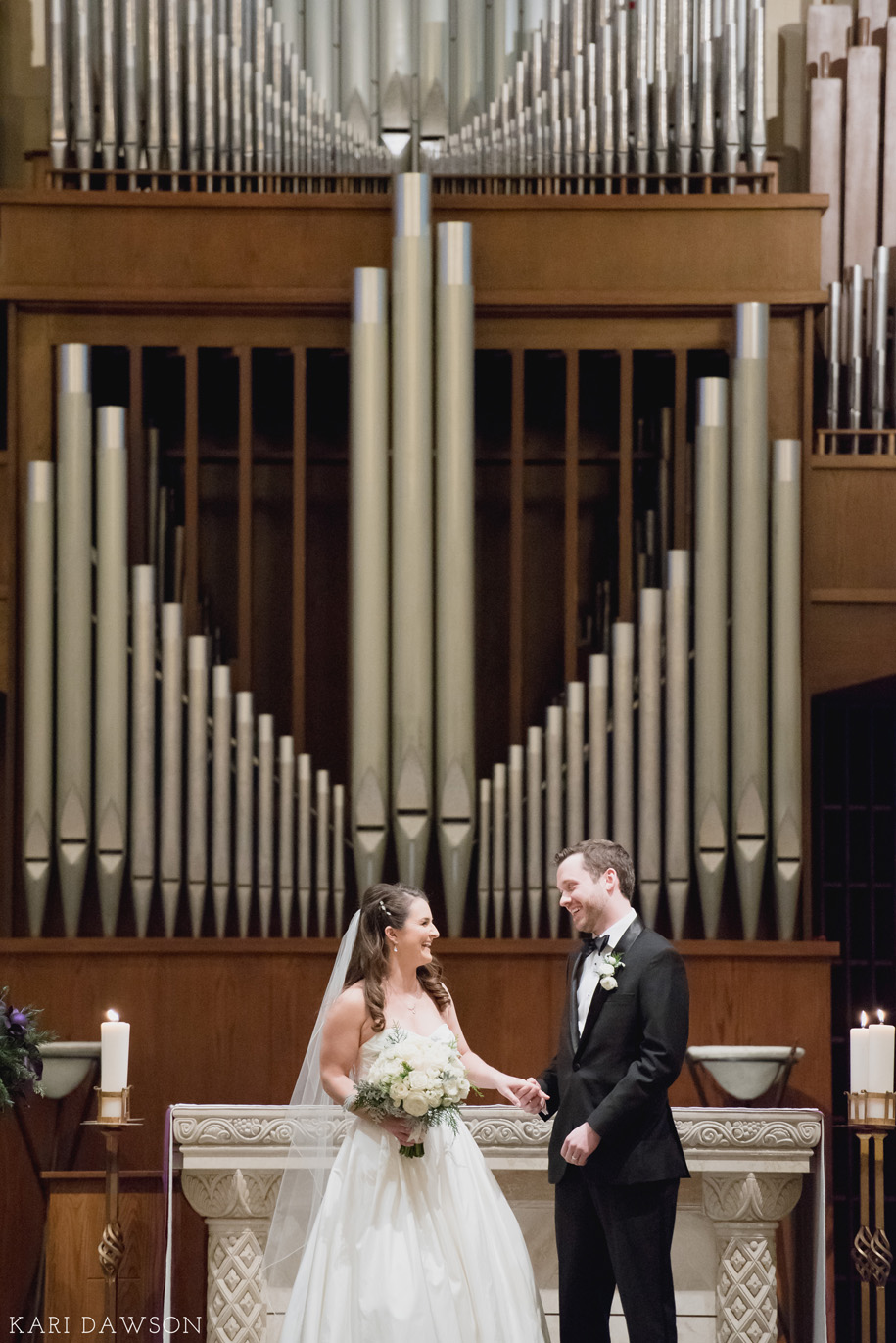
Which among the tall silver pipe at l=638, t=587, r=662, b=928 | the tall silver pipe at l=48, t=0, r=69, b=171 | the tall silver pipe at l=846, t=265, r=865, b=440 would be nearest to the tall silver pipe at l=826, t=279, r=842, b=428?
the tall silver pipe at l=846, t=265, r=865, b=440

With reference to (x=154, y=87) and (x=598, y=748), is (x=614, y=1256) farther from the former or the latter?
(x=154, y=87)

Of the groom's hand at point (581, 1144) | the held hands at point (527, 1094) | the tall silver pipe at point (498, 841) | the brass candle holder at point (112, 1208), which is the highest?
the tall silver pipe at point (498, 841)

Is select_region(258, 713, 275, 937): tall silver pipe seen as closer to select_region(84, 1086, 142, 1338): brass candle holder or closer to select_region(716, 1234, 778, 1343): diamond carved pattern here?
select_region(84, 1086, 142, 1338): brass candle holder

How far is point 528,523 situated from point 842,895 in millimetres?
2224

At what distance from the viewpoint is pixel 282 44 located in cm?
775

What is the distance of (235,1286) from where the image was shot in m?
5.90

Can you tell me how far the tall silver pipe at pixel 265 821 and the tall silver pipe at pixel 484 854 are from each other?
0.75 m

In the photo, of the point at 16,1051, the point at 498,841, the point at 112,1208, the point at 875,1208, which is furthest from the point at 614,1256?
the point at 498,841

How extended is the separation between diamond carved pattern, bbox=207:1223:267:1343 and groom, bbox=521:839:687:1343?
4.08ft

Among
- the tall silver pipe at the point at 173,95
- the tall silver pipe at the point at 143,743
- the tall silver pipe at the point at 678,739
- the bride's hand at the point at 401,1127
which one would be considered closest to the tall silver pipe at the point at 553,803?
the tall silver pipe at the point at 678,739

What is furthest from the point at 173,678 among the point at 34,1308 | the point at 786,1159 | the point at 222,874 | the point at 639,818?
the point at 786,1159

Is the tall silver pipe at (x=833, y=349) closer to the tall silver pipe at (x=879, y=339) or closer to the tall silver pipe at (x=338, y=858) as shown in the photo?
the tall silver pipe at (x=879, y=339)

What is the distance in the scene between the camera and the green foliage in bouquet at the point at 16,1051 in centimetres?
588

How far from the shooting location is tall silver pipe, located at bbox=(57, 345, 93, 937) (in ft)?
22.9
